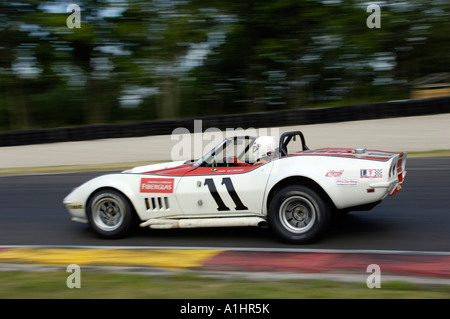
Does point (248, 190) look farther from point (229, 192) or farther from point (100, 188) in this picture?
point (100, 188)

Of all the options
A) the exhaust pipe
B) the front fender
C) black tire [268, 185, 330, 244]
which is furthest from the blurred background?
black tire [268, 185, 330, 244]

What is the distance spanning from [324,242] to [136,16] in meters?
15.8

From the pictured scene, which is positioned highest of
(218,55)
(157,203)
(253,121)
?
(218,55)

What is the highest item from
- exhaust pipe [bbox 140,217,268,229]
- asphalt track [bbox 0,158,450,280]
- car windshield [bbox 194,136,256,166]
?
car windshield [bbox 194,136,256,166]

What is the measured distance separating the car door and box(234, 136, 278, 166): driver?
0.19m

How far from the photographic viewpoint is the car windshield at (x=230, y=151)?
550 centimetres

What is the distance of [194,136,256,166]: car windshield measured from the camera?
216 inches

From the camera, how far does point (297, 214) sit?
5.14m

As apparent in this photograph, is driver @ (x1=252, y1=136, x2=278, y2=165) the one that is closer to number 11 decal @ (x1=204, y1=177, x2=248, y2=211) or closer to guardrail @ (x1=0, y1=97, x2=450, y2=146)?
number 11 decal @ (x1=204, y1=177, x2=248, y2=211)

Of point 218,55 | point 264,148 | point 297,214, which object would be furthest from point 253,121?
point 297,214

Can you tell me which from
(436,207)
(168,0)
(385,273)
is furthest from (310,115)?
(385,273)

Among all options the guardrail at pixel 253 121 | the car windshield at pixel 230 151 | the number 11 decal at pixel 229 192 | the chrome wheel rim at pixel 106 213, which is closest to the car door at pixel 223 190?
the number 11 decal at pixel 229 192

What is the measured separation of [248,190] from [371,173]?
1.23 meters

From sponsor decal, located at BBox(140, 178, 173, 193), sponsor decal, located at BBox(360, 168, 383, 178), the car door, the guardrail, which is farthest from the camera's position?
the guardrail
